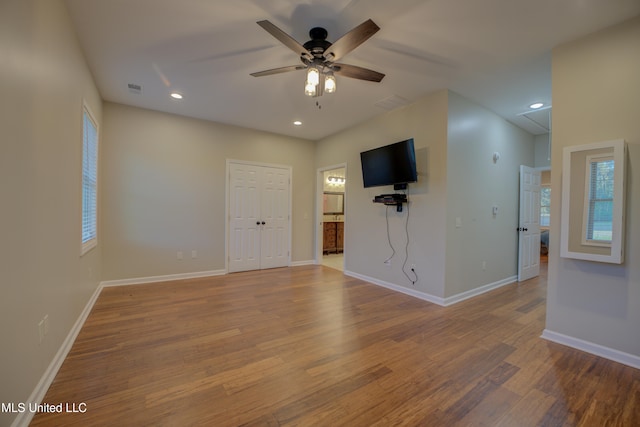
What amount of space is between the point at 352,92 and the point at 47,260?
3.51m

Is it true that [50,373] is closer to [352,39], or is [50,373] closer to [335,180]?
[352,39]

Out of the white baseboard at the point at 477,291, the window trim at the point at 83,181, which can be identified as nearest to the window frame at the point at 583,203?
the white baseboard at the point at 477,291

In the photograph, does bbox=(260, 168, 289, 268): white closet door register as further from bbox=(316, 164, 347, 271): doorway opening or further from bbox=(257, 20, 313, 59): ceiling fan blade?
bbox=(257, 20, 313, 59): ceiling fan blade

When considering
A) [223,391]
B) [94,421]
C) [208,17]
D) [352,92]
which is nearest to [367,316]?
[223,391]

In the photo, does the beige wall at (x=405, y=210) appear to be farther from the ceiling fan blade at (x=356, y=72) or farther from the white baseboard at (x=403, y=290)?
the ceiling fan blade at (x=356, y=72)

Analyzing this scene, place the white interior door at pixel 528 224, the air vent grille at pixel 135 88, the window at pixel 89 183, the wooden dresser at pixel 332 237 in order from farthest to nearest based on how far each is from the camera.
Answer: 1. the wooden dresser at pixel 332 237
2. the white interior door at pixel 528 224
3. the air vent grille at pixel 135 88
4. the window at pixel 89 183

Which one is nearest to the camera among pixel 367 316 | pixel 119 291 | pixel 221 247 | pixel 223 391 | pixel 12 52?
pixel 12 52

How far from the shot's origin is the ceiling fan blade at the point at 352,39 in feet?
5.98

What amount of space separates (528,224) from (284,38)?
16.9ft

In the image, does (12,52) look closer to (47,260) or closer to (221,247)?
(47,260)

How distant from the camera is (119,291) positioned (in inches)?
152

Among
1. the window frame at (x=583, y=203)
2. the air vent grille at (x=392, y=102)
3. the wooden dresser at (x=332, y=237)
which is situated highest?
the air vent grille at (x=392, y=102)

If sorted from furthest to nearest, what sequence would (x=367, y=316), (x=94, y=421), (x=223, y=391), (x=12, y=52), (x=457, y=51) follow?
(x=367, y=316) → (x=457, y=51) → (x=223, y=391) → (x=94, y=421) → (x=12, y=52)

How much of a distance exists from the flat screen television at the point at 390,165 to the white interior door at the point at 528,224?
8.19 feet
